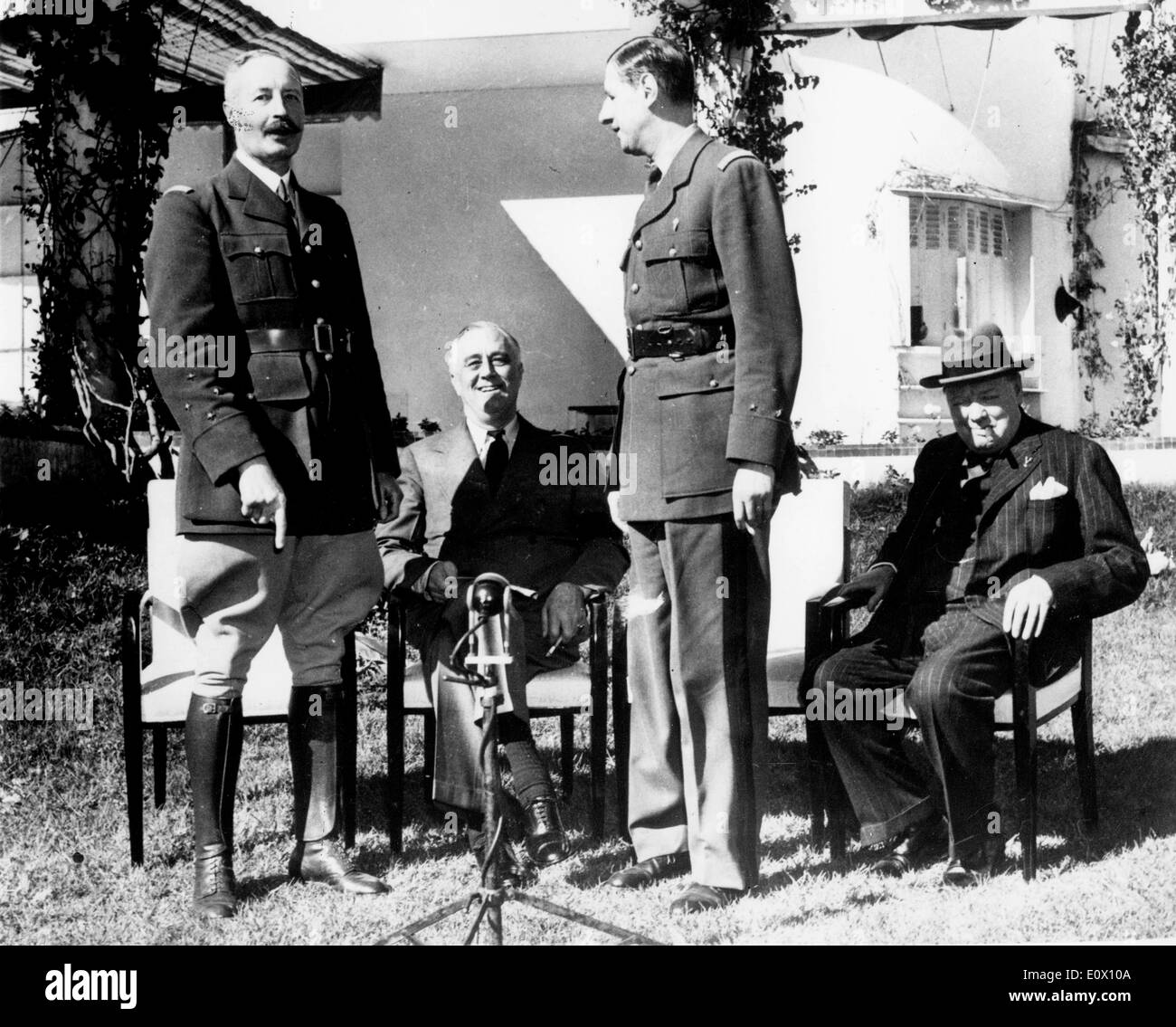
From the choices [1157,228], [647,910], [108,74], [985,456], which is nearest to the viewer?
[647,910]

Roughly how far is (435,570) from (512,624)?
31cm

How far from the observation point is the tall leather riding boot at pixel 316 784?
13.3ft

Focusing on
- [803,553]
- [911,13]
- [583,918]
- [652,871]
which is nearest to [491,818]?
[583,918]

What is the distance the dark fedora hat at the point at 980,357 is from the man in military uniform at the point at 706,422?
0.79 meters

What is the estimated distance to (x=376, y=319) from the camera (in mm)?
8703

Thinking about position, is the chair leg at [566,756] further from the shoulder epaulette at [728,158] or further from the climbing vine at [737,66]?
the climbing vine at [737,66]

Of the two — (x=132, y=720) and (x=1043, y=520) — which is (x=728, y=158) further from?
(x=132, y=720)

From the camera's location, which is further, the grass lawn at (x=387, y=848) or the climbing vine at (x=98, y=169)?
the climbing vine at (x=98, y=169)

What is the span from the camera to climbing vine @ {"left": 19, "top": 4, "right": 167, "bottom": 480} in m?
6.18

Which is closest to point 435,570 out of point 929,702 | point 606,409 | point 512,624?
point 512,624

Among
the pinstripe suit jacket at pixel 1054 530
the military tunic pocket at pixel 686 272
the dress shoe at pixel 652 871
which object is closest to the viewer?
the military tunic pocket at pixel 686 272

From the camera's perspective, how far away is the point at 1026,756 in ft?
13.3

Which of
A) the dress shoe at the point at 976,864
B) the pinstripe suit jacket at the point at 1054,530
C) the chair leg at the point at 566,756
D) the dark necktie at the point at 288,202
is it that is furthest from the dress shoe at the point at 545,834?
the dark necktie at the point at 288,202

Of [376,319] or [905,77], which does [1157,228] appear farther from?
[376,319]
